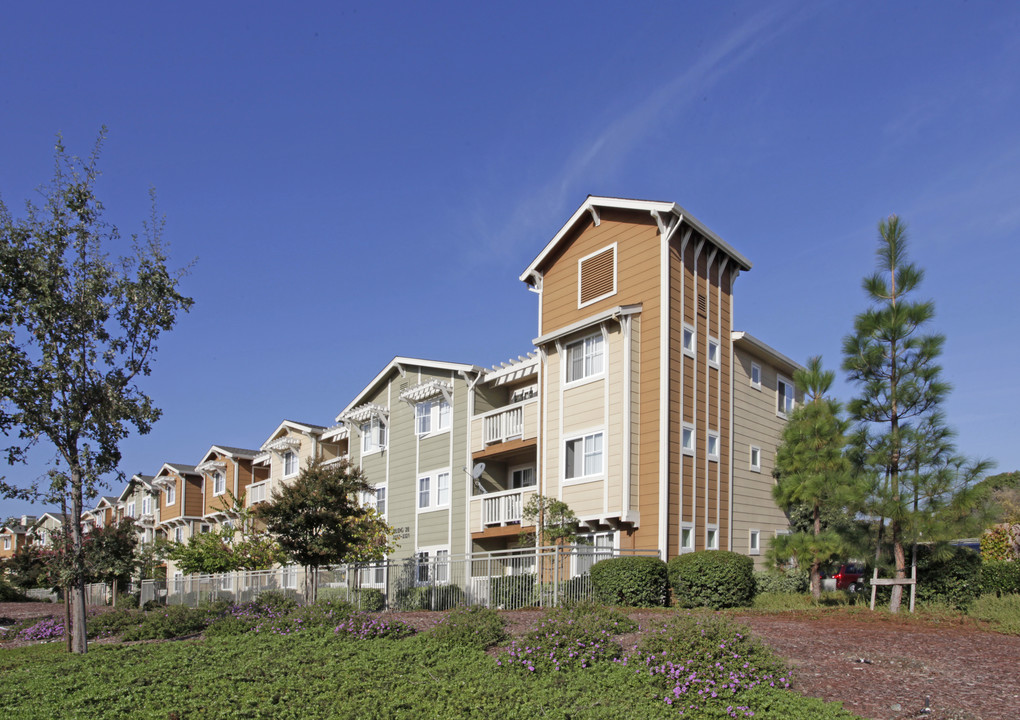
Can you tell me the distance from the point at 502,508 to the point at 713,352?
26.2 ft

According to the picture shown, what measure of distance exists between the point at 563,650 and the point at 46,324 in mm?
10658

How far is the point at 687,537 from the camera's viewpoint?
2322 centimetres

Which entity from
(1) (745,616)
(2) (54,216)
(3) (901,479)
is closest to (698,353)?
(3) (901,479)

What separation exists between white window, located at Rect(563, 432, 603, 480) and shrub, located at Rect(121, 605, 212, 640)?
397 inches

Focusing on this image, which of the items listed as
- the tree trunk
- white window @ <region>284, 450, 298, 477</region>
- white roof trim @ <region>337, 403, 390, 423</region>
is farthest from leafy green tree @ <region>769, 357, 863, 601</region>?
white window @ <region>284, 450, 298, 477</region>

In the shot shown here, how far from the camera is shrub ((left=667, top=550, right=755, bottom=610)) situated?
19375 mm

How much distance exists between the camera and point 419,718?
954 cm

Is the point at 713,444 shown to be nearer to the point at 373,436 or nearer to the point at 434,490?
the point at 434,490

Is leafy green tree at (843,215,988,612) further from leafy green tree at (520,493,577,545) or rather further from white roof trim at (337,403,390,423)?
white roof trim at (337,403,390,423)

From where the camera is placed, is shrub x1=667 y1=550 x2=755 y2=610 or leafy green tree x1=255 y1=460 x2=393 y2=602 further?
leafy green tree x1=255 y1=460 x2=393 y2=602

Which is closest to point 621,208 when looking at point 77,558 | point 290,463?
point 77,558

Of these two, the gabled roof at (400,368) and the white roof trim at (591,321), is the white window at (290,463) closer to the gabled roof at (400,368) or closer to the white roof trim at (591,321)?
the gabled roof at (400,368)

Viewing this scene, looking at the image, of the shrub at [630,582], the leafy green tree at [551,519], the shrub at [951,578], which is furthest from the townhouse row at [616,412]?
the shrub at [951,578]

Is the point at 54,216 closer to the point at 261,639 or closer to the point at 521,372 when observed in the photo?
the point at 261,639
